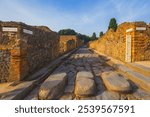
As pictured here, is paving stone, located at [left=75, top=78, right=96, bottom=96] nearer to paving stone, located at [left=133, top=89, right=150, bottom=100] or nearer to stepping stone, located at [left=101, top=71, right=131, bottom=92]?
stepping stone, located at [left=101, top=71, right=131, bottom=92]

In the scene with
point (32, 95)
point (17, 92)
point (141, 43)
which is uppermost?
point (141, 43)

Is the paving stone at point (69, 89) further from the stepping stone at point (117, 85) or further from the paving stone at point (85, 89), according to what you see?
the stepping stone at point (117, 85)

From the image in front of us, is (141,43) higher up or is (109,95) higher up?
(141,43)

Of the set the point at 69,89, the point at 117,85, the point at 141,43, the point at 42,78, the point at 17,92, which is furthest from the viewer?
the point at 141,43

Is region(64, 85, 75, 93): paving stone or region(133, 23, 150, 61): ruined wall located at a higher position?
region(133, 23, 150, 61): ruined wall

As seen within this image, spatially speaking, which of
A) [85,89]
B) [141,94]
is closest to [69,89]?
[85,89]

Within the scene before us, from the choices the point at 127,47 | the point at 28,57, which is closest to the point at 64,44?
the point at 127,47

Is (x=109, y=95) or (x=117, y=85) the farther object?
(x=117, y=85)

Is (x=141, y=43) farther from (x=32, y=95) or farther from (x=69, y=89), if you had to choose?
(x=32, y=95)

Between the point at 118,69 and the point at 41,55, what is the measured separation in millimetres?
3312

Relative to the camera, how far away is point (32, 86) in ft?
15.7

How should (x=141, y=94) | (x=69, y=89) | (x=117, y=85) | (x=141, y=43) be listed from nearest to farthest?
1. (x=141, y=94)
2. (x=117, y=85)
3. (x=69, y=89)
4. (x=141, y=43)

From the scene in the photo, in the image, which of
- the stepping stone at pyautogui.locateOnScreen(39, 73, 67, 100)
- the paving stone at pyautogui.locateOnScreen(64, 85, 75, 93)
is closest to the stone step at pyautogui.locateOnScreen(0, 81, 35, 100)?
the stepping stone at pyautogui.locateOnScreen(39, 73, 67, 100)

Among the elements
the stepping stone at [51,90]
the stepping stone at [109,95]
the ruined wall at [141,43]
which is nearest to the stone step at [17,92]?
the stepping stone at [51,90]
